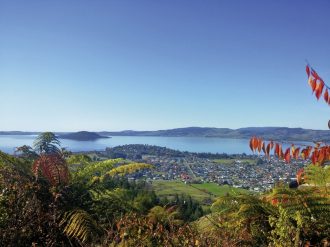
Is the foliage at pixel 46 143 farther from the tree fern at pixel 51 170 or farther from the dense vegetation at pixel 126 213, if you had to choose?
the tree fern at pixel 51 170

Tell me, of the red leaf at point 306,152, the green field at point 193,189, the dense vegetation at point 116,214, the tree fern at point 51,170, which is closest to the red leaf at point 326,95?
the red leaf at point 306,152

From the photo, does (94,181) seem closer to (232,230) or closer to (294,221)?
(232,230)

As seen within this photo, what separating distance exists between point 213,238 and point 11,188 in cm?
248

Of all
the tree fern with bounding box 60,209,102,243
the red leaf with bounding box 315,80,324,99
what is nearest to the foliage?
the tree fern with bounding box 60,209,102,243

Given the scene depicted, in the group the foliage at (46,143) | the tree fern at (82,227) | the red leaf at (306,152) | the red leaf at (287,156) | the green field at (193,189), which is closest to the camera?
the tree fern at (82,227)

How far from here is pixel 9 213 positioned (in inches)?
153

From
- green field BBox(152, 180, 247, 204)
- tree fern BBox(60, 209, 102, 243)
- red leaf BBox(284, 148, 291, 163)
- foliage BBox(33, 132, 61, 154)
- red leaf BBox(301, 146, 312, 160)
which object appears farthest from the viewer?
green field BBox(152, 180, 247, 204)

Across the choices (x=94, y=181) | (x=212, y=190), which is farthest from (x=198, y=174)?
(x=94, y=181)

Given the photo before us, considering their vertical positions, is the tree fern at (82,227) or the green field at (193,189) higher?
the tree fern at (82,227)

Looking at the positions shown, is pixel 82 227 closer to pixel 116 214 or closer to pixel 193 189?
pixel 116 214

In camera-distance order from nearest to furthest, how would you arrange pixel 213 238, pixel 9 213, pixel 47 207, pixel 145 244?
pixel 145 244 < pixel 213 238 < pixel 9 213 < pixel 47 207

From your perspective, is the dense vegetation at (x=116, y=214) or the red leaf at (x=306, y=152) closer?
the dense vegetation at (x=116, y=214)

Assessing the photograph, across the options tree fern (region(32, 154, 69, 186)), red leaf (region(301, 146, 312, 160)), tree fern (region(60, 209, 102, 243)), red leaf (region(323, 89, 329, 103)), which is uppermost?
red leaf (region(323, 89, 329, 103))

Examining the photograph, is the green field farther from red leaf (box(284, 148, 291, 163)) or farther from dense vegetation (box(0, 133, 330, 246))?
red leaf (box(284, 148, 291, 163))
